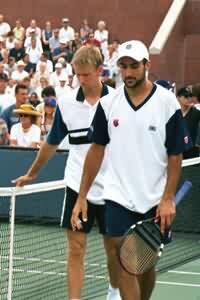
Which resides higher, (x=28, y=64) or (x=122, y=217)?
(x=122, y=217)

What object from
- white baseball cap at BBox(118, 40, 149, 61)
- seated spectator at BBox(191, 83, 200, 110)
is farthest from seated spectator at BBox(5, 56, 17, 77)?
white baseball cap at BBox(118, 40, 149, 61)

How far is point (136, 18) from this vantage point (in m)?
32.1

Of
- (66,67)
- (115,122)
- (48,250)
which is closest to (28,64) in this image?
(66,67)

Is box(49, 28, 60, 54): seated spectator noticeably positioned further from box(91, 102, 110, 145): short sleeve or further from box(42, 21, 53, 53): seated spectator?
box(91, 102, 110, 145): short sleeve

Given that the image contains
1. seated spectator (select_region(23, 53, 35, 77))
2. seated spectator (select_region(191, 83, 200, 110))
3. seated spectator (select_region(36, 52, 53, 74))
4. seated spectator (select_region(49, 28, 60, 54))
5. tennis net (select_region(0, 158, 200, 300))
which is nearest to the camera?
tennis net (select_region(0, 158, 200, 300))

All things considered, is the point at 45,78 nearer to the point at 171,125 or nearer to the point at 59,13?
the point at 59,13

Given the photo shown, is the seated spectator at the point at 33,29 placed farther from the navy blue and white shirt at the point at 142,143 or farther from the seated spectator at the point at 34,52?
the navy blue and white shirt at the point at 142,143

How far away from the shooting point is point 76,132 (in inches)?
303

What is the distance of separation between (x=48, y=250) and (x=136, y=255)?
4352 millimetres

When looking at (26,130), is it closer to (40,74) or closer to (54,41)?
(40,74)

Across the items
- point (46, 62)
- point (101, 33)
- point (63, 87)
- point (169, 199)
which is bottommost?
point (63, 87)

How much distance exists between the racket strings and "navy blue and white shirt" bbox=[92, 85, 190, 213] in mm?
320

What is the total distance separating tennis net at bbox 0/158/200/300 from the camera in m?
8.28

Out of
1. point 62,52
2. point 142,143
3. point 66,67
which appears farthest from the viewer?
point 62,52
